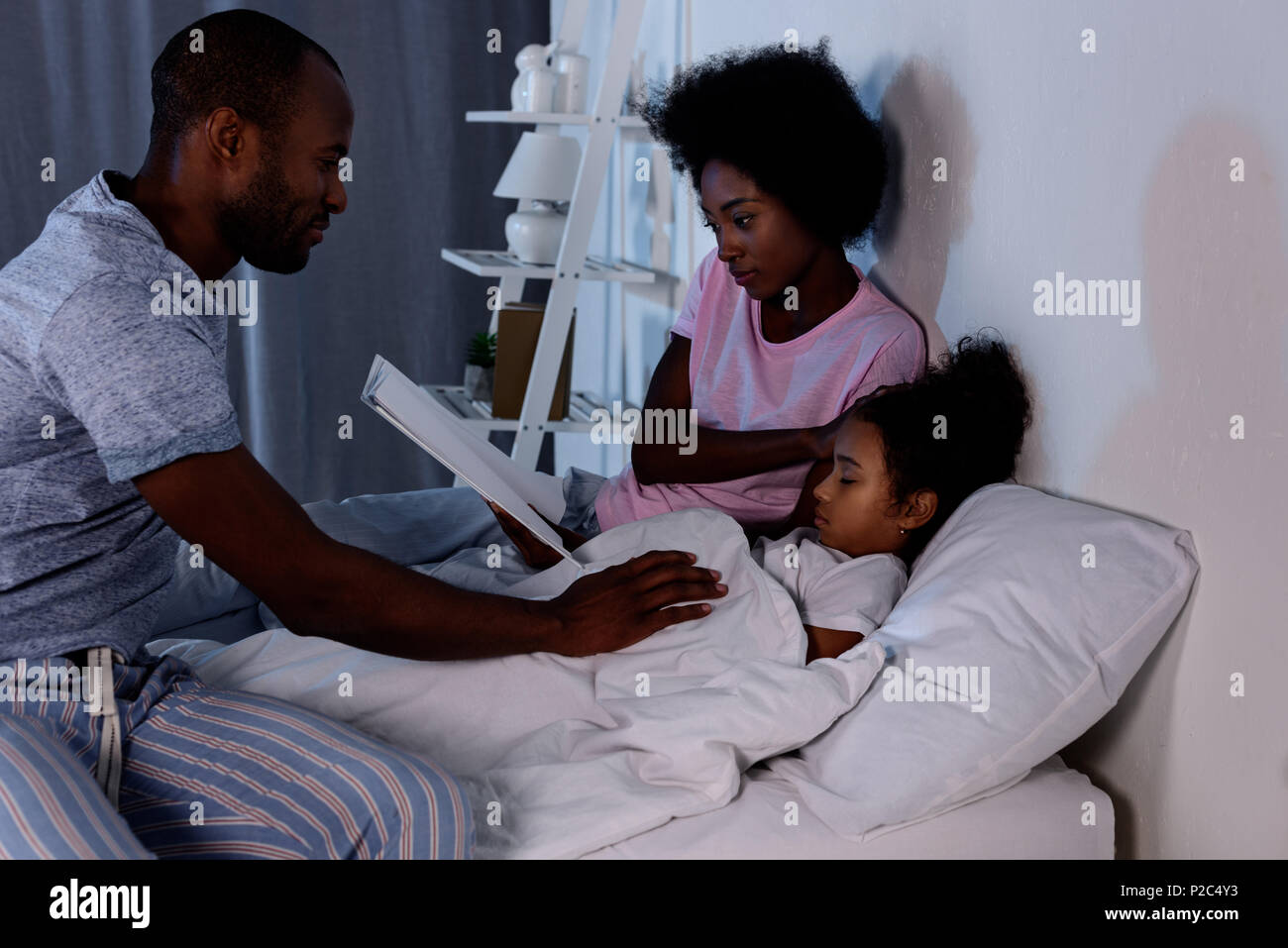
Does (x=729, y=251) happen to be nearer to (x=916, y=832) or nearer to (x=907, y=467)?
(x=907, y=467)

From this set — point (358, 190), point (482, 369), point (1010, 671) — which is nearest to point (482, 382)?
point (482, 369)

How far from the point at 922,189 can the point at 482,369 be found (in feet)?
4.26

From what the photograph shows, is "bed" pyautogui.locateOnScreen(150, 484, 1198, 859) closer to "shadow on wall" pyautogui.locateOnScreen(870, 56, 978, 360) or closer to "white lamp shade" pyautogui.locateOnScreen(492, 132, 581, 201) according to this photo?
"shadow on wall" pyautogui.locateOnScreen(870, 56, 978, 360)

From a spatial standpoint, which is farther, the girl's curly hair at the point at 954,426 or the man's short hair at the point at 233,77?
the girl's curly hair at the point at 954,426

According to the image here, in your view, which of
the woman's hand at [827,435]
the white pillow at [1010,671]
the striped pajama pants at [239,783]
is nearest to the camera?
the striped pajama pants at [239,783]

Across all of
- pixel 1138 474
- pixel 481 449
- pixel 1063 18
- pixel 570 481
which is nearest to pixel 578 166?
pixel 570 481

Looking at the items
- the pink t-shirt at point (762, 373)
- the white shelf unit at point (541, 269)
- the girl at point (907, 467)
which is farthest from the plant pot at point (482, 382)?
the girl at point (907, 467)

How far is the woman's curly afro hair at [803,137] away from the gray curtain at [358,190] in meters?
1.60

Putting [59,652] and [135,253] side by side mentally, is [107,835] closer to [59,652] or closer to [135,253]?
[59,652]

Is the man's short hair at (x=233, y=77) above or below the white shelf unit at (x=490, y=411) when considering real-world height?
above

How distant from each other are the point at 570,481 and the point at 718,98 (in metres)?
0.57

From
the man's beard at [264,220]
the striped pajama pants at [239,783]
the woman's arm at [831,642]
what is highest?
the man's beard at [264,220]

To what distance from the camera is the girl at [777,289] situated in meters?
1.49

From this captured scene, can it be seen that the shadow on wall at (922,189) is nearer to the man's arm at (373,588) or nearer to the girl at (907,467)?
the girl at (907,467)
